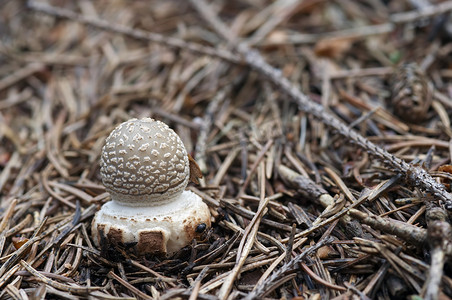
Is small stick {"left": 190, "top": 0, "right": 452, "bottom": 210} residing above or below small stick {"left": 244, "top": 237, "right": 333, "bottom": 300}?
above

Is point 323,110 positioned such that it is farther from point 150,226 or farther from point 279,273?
point 150,226

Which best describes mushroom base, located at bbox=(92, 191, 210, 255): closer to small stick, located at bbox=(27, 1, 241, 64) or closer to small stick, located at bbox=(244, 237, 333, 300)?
small stick, located at bbox=(244, 237, 333, 300)

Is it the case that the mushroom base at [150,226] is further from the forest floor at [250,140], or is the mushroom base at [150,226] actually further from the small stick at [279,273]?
the small stick at [279,273]

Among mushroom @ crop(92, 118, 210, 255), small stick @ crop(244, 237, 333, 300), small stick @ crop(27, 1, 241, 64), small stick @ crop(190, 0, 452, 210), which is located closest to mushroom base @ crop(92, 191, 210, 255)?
mushroom @ crop(92, 118, 210, 255)

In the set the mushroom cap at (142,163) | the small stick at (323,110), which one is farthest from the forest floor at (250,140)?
the mushroom cap at (142,163)

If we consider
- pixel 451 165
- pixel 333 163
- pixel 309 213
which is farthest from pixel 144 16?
pixel 451 165

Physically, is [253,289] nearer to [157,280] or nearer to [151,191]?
[157,280]

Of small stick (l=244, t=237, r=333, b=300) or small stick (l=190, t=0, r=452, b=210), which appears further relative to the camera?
small stick (l=190, t=0, r=452, b=210)

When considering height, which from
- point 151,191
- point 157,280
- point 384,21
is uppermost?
point 384,21
